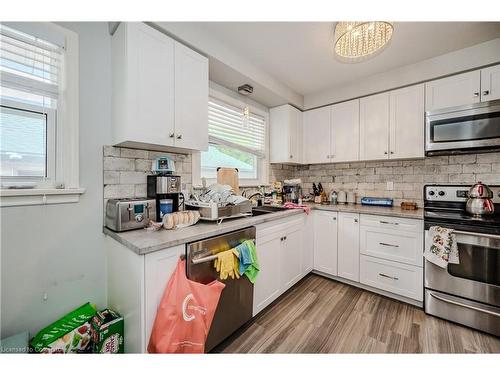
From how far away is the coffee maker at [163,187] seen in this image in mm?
1570

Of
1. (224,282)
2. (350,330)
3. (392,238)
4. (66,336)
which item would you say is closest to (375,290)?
(392,238)

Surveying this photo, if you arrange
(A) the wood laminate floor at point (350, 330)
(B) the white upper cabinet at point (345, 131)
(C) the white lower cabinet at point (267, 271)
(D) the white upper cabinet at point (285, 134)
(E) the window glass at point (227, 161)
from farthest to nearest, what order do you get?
(D) the white upper cabinet at point (285, 134) < (B) the white upper cabinet at point (345, 131) < (E) the window glass at point (227, 161) < (C) the white lower cabinet at point (267, 271) < (A) the wood laminate floor at point (350, 330)

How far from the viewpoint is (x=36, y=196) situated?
125cm

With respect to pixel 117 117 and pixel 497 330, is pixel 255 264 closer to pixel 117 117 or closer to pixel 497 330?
pixel 117 117

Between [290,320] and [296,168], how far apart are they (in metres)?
2.25

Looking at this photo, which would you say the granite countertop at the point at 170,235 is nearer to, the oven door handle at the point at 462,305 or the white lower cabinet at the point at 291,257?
the white lower cabinet at the point at 291,257

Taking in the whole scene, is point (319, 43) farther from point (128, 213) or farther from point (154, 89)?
point (128, 213)

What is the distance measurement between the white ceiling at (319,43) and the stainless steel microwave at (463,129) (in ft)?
1.93

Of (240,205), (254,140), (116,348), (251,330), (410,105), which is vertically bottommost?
(251,330)

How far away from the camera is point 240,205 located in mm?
1769

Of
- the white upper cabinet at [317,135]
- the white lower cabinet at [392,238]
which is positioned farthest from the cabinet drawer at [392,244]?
the white upper cabinet at [317,135]

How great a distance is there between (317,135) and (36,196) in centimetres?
291
